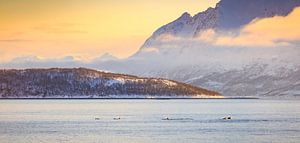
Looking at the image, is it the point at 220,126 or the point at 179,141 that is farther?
the point at 220,126

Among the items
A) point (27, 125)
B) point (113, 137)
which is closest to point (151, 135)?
point (113, 137)

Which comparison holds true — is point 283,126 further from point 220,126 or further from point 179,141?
point 179,141

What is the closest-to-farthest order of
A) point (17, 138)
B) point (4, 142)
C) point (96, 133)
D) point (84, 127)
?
point (4, 142)
point (17, 138)
point (96, 133)
point (84, 127)

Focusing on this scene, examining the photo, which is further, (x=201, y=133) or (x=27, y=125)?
(x=27, y=125)

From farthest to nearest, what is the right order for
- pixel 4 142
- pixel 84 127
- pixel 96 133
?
pixel 84 127, pixel 96 133, pixel 4 142

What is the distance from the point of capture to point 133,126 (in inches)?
5659

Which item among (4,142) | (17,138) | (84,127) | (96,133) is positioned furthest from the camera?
(84,127)

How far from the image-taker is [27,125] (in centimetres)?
14700

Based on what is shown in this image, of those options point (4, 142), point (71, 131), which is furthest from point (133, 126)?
point (4, 142)

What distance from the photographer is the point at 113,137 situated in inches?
4545

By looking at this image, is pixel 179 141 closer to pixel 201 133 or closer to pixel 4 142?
pixel 201 133

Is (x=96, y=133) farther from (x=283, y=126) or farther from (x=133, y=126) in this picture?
(x=283, y=126)

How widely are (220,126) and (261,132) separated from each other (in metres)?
18.9

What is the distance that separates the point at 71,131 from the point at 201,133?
21.5 m
